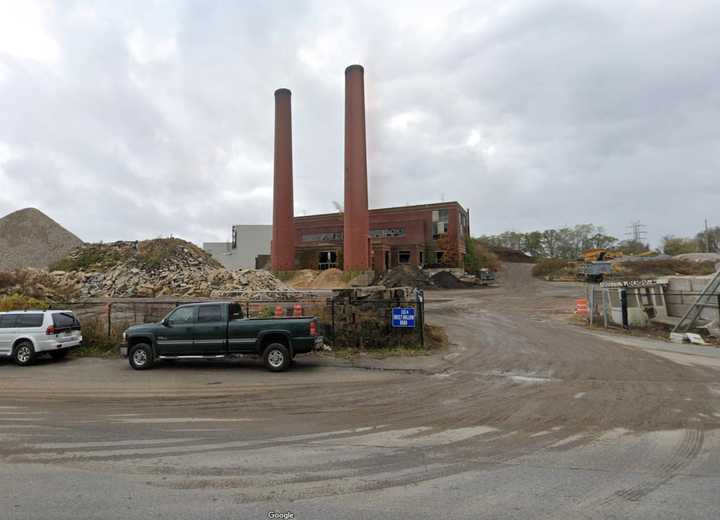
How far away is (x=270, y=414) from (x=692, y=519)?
5750mm

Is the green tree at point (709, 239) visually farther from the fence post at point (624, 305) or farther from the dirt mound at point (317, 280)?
the fence post at point (624, 305)

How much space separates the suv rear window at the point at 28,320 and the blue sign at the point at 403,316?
1084 cm

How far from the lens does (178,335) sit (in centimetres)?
1134

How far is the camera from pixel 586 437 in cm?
595

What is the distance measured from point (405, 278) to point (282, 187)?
20119 mm

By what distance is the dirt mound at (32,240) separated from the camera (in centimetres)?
3434

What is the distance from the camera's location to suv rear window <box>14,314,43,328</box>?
1268cm

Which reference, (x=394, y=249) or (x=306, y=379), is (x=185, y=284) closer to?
(x=306, y=379)

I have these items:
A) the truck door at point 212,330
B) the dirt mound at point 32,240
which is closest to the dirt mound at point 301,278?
the dirt mound at point 32,240

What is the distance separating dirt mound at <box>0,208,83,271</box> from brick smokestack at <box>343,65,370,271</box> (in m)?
27.1

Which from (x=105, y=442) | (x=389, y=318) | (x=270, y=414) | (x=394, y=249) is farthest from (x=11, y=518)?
(x=394, y=249)

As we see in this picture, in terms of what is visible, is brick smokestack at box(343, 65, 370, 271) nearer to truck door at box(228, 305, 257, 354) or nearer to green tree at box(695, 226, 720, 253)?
truck door at box(228, 305, 257, 354)

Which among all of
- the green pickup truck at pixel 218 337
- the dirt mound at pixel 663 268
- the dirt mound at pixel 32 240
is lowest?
the green pickup truck at pixel 218 337

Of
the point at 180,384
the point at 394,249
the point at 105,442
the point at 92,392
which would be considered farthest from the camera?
the point at 394,249
